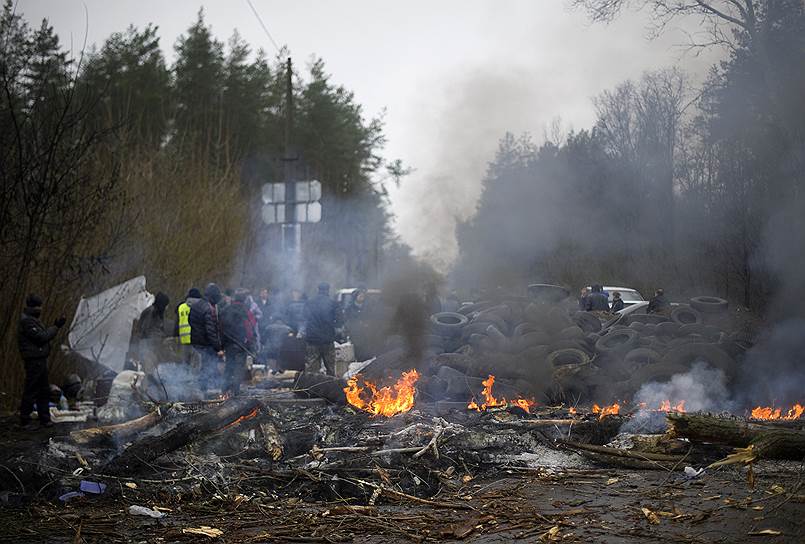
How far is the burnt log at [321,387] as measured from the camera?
9.72 meters

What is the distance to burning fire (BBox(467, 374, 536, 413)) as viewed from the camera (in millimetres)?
9525

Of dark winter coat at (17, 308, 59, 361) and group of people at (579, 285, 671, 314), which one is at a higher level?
group of people at (579, 285, 671, 314)

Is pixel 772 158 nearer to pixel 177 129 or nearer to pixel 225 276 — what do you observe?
pixel 225 276

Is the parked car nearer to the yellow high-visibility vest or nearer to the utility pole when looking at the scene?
the utility pole

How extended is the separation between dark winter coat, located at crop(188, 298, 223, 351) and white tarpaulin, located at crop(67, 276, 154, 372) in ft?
5.76

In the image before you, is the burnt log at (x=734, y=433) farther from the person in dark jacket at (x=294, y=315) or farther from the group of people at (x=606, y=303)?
the person in dark jacket at (x=294, y=315)

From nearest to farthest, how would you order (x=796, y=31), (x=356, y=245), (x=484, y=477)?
(x=484, y=477) < (x=796, y=31) < (x=356, y=245)

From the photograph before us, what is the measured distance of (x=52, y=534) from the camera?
5.43m

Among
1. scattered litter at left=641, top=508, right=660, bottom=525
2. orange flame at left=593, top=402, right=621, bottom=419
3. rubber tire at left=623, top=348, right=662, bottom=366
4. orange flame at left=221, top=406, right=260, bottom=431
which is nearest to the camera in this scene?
scattered litter at left=641, top=508, right=660, bottom=525

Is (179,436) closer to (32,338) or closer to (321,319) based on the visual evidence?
(32,338)

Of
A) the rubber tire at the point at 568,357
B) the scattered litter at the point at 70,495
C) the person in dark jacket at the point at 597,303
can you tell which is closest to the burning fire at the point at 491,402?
the rubber tire at the point at 568,357

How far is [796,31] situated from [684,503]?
13.7m

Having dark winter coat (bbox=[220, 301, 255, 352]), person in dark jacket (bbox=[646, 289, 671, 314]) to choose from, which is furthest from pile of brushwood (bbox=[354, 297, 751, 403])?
dark winter coat (bbox=[220, 301, 255, 352])

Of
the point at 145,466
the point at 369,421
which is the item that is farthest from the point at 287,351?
the point at 145,466
